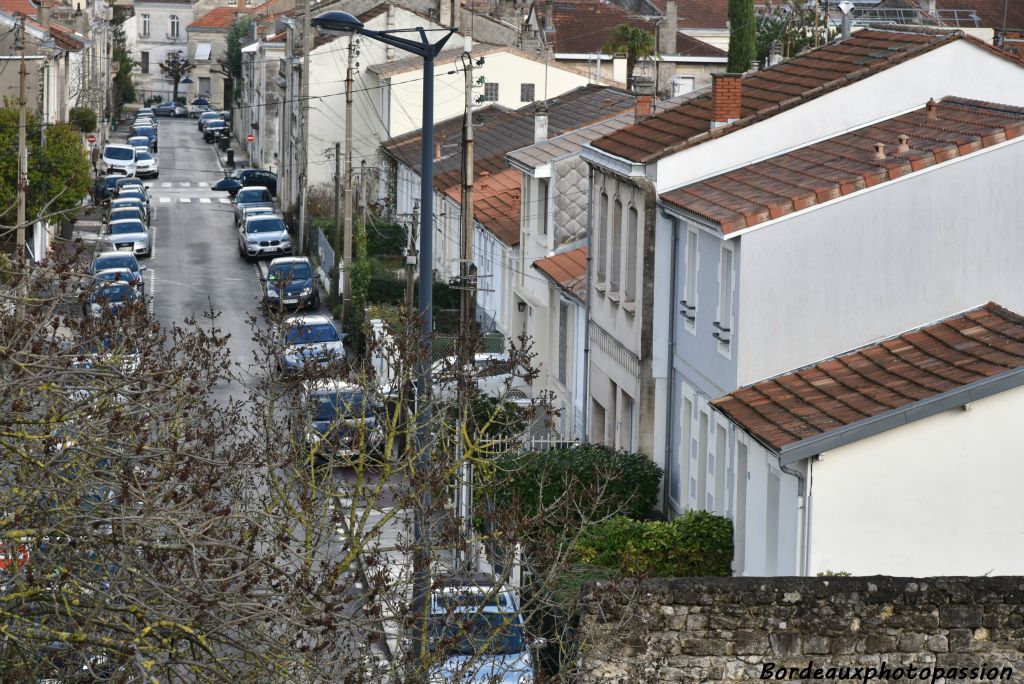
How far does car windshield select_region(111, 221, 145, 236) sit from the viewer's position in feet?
177

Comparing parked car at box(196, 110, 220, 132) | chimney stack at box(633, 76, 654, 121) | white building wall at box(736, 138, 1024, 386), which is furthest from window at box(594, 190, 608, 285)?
parked car at box(196, 110, 220, 132)

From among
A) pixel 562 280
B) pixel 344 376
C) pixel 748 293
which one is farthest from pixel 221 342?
pixel 562 280

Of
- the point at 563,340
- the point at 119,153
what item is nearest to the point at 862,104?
the point at 563,340

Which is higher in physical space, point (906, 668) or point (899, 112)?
point (899, 112)

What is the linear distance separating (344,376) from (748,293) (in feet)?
16.0

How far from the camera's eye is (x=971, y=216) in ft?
64.0

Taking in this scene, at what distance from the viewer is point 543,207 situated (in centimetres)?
3281

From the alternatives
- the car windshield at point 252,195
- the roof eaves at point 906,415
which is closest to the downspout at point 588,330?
the roof eaves at point 906,415

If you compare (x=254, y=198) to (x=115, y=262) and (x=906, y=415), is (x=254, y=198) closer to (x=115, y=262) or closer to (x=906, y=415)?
(x=115, y=262)

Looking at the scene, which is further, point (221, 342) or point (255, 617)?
point (221, 342)

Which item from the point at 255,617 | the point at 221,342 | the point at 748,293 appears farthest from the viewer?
the point at 748,293

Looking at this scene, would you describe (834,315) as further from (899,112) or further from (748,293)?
(899,112)

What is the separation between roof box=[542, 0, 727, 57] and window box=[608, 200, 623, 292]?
148 feet

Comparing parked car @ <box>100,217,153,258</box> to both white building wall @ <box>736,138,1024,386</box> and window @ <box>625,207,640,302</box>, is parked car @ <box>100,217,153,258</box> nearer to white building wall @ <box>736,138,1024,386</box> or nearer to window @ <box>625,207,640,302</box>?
window @ <box>625,207,640,302</box>
